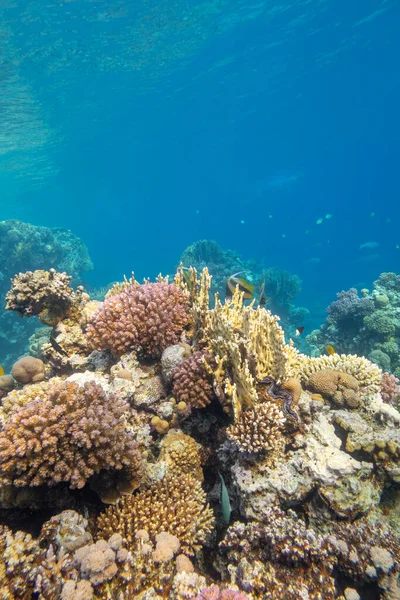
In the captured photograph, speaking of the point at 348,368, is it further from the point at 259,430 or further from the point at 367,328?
the point at 367,328

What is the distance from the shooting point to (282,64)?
39.7m

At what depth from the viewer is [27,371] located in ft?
18.5

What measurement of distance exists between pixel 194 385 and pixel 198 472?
3.62ft

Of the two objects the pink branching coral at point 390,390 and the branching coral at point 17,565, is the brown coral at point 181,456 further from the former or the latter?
the pink branching coral at point 390,390

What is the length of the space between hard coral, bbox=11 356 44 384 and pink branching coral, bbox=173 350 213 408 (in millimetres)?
2988

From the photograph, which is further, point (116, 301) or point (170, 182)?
point (170, 182)

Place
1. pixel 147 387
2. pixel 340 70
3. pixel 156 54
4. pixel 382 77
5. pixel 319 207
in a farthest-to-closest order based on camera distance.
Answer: pixel 319 207 → pixel 382 77 → pixel 340 70 → pixel 156 54 → pixel 147 387

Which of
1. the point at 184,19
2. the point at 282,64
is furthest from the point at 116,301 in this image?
the point at 282,64

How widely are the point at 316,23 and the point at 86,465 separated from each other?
43426 millimetres

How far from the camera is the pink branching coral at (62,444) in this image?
3062 millimetres

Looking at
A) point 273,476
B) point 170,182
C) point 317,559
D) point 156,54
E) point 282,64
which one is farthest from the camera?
point 170,182

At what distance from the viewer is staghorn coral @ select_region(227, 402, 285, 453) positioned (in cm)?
352

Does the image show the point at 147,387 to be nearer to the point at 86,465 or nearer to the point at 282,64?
the point at 86,465

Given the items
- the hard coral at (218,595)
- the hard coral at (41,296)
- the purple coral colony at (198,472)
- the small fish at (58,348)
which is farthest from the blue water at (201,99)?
the hard coral at (218,595)
